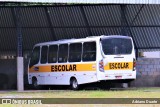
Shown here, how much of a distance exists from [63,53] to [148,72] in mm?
5402

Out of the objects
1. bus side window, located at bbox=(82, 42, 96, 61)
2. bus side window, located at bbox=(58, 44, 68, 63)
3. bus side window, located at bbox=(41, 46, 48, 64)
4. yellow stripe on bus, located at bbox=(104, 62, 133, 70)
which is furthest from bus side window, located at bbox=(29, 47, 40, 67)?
yellow stripe on bus, located at bbox=(104, 62, 133, 70)

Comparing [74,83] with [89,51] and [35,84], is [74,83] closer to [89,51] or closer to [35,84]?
[89,51]

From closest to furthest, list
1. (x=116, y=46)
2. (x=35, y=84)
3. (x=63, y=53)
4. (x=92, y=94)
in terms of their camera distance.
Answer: (x=92, y=94) < (x=116, y=46) < (x=63, y=53) < (x=35, y=84)

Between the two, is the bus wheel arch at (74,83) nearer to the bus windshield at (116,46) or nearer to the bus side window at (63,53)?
the bus side window at (63,53)

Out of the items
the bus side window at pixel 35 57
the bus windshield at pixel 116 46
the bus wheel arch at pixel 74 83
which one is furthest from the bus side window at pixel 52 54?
the bus windshield at pixel 116 46

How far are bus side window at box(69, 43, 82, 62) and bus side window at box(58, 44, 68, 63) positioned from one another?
0.35m

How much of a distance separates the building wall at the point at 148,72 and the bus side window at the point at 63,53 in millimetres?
4697

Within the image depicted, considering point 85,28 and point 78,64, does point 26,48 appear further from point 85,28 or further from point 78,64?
point 78,64

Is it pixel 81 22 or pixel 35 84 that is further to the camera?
pixel 81 22

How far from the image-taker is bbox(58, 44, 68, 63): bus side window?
31814 millimetres

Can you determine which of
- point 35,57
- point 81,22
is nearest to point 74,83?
point 35,57

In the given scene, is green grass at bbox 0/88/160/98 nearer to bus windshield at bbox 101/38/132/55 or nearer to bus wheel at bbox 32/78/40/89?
bus windshield at bbox 101/38/132/55

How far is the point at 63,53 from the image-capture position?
105 ft

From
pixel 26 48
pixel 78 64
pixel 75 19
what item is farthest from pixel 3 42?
pixel 78 64
